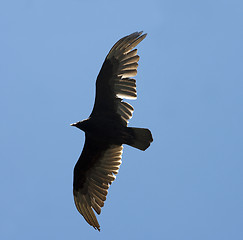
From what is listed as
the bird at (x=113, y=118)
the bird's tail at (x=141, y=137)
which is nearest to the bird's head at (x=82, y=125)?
the bird at (x=113, y=118)

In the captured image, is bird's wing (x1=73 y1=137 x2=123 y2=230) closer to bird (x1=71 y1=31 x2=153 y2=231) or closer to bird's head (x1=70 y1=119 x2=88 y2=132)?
bird (x1=71 y1=31 x2=153 y2=231)

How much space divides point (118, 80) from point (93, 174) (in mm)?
1935

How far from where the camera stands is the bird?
8164 millimetres

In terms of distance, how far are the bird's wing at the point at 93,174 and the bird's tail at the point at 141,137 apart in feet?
2.05

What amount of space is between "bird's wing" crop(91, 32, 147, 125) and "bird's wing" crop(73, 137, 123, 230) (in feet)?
2.43

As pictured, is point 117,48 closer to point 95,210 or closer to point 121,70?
point 121,70

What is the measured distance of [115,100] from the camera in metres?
8.31

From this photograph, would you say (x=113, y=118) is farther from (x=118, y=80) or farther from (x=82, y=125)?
(x=118, y=80)

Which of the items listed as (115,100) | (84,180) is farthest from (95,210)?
(115,100)

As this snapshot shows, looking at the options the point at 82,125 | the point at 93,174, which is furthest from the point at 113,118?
the point at 93,174

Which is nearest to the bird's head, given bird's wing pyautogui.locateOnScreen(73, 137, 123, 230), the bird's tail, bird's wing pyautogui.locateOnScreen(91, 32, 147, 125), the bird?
the bird

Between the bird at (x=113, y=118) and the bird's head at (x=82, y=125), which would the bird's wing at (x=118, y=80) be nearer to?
the bird at (x=113, y=118)

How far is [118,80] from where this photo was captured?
27.0ft

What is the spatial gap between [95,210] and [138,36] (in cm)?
331
